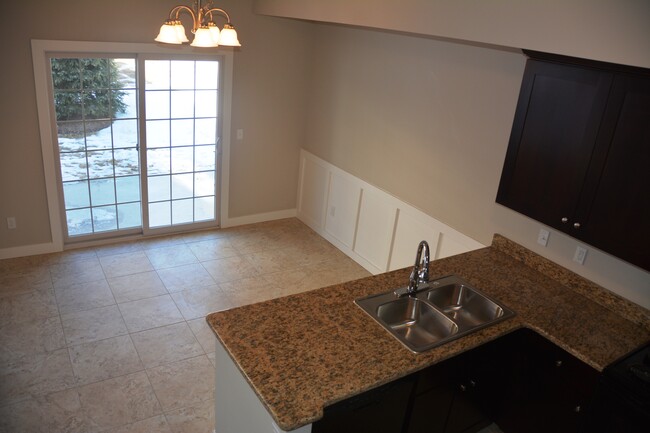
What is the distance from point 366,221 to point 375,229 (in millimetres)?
176

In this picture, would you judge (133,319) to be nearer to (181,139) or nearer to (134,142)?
(134,142)

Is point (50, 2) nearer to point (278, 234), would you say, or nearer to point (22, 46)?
point (22, 46)

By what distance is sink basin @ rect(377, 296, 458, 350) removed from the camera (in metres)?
2.96

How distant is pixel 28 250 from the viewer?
506 cm

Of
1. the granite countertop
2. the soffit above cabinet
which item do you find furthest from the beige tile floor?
the soffit above cabinet

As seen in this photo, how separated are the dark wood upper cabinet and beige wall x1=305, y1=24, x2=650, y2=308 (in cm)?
42

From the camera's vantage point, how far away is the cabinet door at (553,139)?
286 centimetres

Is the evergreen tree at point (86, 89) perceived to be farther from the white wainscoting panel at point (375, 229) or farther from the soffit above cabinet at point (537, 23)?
the white wainscoting panel at point (375, 229)

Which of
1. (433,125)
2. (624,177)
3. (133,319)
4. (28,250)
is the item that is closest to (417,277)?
(624,177)

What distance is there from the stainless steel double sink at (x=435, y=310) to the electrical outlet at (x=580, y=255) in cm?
71

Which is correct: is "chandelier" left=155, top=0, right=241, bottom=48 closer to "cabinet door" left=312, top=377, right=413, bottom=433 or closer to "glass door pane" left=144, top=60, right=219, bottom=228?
"cabinet door" left=312, top=377, right=413, bottom=433

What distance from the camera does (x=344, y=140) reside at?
5.62 meters

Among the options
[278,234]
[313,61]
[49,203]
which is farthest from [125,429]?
[313,61]

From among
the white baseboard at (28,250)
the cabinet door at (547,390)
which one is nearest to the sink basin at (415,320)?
the cabinet door at (547,390)
